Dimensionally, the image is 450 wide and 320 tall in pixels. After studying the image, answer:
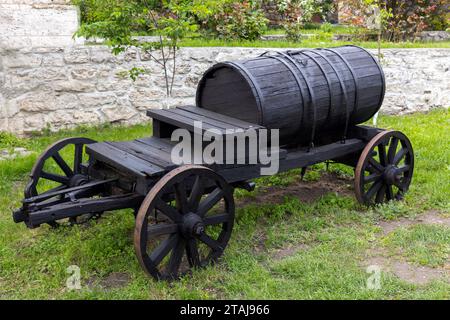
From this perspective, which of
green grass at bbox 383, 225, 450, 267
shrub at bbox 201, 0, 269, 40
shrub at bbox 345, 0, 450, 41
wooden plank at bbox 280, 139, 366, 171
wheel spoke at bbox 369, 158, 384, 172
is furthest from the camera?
shrub at bbox 345, 0, 450, 41

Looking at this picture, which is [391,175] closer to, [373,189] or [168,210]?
[373,189]

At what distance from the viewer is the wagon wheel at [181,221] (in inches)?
140

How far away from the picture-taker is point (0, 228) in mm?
4617

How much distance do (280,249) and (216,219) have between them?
77cm

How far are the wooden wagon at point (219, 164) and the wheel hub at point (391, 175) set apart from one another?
0.03 ft

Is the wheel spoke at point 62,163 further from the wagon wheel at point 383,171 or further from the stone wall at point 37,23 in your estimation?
the stone wall at point 37,23

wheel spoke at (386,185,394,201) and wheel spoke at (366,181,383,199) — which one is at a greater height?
wheel spoke at (366,181,383,199)

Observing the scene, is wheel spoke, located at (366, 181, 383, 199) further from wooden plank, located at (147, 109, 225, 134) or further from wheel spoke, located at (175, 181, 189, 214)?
wheel spoke, located at (175, 181, 189, 214)

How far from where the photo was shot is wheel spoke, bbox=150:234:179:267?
3.67 m

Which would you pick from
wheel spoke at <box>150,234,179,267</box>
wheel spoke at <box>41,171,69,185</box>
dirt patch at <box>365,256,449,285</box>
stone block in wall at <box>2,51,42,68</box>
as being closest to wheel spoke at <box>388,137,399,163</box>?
dirt patch at <box>365,256,449,285</box>

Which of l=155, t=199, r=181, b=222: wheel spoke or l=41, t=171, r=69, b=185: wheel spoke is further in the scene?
l=41, t=171, r=69, b=185: wheel spoke

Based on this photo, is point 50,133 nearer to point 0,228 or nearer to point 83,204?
point 0,228

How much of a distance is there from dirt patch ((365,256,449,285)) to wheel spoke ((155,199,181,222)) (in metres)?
1.50

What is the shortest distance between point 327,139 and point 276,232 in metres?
1.12
